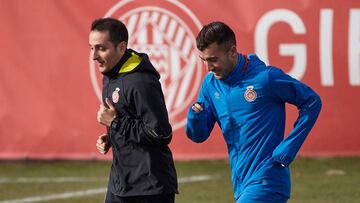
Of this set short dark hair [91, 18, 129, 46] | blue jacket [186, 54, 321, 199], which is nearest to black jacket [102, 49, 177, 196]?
short dark hair [91, 18, 129, 46]

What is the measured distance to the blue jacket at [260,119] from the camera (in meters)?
6.86

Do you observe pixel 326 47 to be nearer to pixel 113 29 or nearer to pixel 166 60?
pixel 166 60

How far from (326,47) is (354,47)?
0.35 meters

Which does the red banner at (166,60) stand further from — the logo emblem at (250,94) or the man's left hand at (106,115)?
the man's left hand at (106,115)

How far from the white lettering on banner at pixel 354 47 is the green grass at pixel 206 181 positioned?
Answer: 105 cm

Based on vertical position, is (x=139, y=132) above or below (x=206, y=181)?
above

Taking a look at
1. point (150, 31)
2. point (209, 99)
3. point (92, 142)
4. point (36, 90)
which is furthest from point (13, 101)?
point (209, 99)

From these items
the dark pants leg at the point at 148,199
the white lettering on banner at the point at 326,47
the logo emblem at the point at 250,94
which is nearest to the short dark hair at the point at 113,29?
the logo emblem at the point at 250,94

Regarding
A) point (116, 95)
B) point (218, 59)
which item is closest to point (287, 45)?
point (218, 59)

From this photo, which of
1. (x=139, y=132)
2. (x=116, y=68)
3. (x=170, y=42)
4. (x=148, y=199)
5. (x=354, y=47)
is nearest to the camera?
(x=139, y=132)

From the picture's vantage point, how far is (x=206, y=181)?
12.1 metres

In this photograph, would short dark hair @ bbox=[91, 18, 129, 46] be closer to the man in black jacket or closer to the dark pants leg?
the man in black jacket

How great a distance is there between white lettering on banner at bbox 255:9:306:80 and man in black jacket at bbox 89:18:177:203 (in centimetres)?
628

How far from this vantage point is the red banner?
42.1 ft
